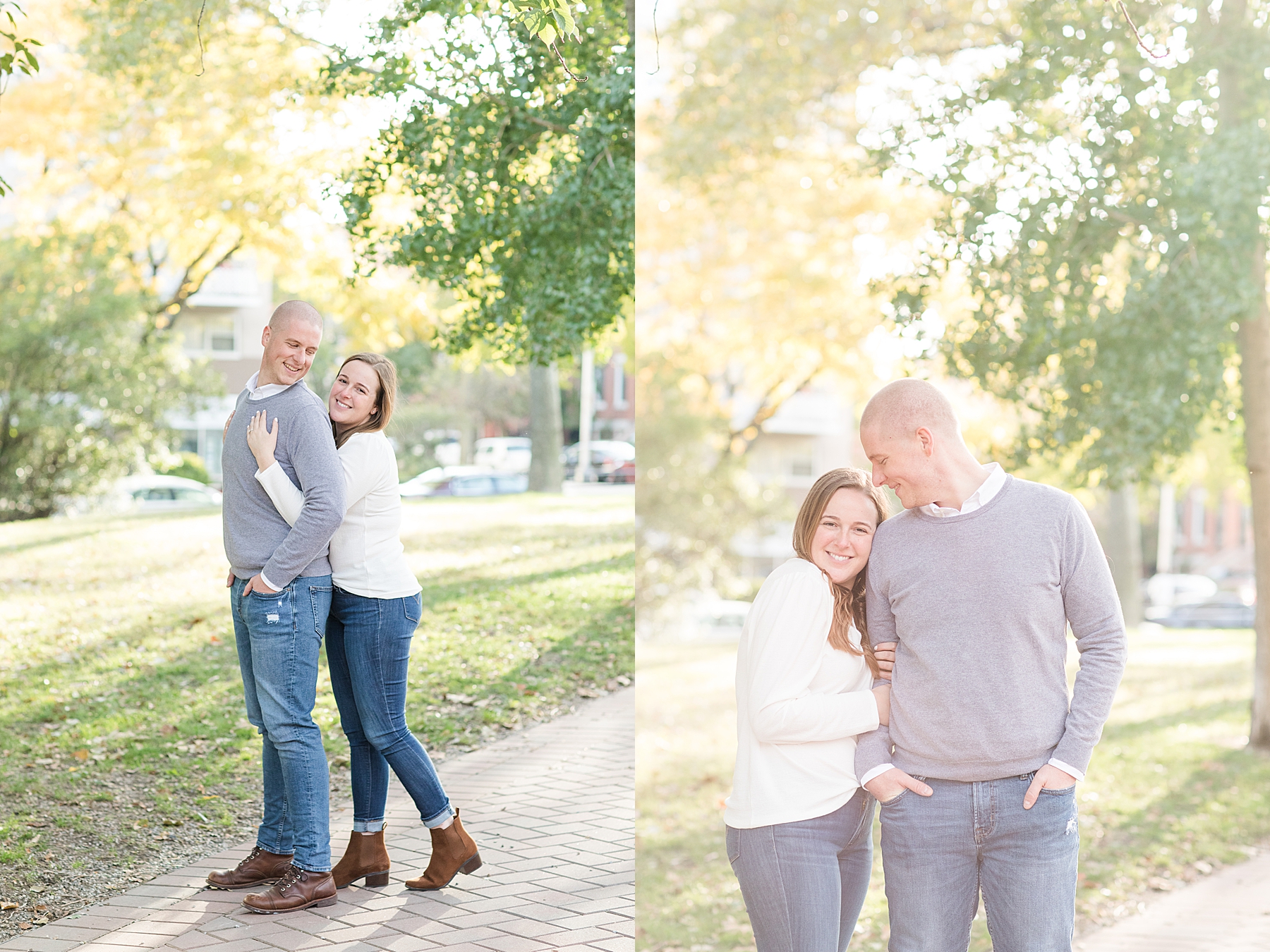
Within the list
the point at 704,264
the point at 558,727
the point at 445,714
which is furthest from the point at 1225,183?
the point at 704,264

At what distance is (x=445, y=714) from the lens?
589 centimetres

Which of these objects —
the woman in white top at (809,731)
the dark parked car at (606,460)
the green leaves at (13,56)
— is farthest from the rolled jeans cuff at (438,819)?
the dark parked car at (606,460)

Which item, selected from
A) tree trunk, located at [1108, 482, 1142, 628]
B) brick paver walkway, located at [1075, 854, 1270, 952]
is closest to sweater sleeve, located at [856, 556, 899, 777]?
brick paver walkway, located at [1075, 854, 1270, 952]

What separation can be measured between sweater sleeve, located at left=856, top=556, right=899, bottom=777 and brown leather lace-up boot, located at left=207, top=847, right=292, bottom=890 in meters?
2.16

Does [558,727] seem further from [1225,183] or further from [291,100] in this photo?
[1225,183]

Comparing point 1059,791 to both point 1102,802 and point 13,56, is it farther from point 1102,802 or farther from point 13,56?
point 1102,802

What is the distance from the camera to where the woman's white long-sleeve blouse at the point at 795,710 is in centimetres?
278

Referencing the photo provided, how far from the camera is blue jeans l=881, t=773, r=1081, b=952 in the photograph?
8.98 ft

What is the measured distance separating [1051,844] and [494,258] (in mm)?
4672

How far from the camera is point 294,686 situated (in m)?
3.67

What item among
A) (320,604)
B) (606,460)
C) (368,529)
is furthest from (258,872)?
(606,460)

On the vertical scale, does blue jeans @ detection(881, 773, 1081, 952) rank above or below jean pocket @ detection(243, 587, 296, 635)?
below

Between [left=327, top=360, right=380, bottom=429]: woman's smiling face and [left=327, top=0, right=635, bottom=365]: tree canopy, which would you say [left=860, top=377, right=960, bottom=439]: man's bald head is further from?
[left=327, top=0, right=635, bottom=365]: tree canopy

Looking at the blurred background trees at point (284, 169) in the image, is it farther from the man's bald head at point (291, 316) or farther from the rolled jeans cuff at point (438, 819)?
the rolled jeans cuff at point (438, 819)
